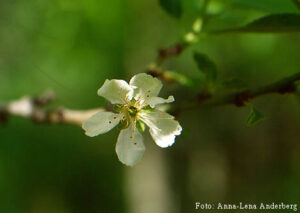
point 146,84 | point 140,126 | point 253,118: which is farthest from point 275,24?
point 140,126

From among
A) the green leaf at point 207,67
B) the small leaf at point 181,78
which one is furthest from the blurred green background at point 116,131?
the small leaf at point 181,78

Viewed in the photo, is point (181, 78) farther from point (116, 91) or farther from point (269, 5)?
point (269, 5)

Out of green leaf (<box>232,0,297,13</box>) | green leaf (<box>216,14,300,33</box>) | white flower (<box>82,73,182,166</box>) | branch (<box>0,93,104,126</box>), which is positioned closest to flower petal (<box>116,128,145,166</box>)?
white flower (<box>82,73,182,166</box>)

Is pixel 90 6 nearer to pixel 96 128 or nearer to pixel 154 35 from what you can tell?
pixel 154 35

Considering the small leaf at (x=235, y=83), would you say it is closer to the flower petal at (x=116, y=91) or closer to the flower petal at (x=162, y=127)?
the flower petal at (x=162, y=127)

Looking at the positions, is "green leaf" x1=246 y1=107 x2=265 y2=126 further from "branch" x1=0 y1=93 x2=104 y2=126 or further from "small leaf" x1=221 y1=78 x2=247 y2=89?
"branch" x1=0 y1=93 x2=104 y2=126

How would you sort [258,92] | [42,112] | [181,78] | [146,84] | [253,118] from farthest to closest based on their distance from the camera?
1. [42,112]
2. [181,78]
3. [146,84]
4. [258,92]
5. [253,118]
